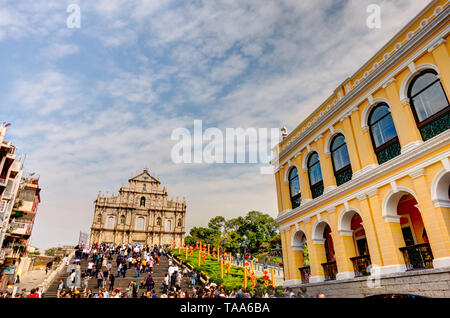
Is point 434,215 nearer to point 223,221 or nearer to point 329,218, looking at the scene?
point 329,218

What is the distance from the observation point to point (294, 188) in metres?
16.8

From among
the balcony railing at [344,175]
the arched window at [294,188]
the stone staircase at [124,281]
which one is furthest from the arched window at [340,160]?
the stone staircase at [124,281]

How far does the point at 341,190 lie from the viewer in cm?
1252

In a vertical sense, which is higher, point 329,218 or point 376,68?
point 376,68

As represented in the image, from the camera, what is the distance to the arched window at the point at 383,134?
11000mm

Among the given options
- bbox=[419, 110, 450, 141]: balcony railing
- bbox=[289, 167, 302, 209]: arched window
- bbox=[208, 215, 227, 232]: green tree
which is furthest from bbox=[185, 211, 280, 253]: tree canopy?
bbox=[419, 110, 450, 141]: balcony railing

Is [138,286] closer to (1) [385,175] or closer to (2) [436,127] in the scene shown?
(1) [385,175]

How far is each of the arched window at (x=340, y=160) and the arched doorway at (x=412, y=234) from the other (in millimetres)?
2407

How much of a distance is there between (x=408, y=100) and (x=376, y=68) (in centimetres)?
209

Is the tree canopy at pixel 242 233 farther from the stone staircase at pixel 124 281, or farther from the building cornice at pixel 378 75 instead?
the building cornice at pixel 378 75

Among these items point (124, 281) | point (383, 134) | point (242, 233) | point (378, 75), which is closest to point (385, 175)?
point (383, 134)

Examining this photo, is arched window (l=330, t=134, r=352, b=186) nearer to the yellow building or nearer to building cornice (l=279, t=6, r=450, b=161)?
the yellow building
